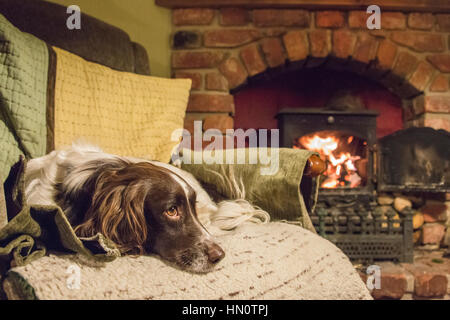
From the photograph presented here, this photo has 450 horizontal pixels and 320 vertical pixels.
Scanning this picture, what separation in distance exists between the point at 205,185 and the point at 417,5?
1589mm

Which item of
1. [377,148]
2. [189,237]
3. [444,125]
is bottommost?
[189,237]

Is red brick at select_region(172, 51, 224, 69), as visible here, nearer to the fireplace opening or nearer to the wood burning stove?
the wood burning stove

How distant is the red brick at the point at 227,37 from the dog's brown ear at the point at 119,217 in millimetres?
1407

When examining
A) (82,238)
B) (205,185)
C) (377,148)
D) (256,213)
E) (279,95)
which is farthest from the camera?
(279,95)

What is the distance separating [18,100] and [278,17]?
144cm

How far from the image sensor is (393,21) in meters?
1.78

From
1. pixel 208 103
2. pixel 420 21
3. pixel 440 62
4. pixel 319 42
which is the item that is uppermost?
pixel 420 21

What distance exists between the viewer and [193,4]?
68.4 inches

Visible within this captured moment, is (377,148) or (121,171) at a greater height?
(377,148)

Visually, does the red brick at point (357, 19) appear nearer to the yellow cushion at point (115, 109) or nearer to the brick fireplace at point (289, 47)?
the brick fireplace at point (289, 47)

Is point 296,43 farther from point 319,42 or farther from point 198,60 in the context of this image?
point 198,60

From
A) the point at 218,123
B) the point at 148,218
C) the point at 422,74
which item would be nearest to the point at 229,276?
the point at 148,218
